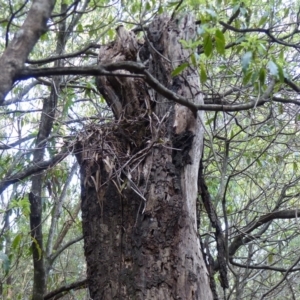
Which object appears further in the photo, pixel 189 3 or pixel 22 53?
pixel 189 3

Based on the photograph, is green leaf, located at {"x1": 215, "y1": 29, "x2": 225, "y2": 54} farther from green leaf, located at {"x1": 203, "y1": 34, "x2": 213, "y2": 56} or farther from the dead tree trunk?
the dead tree trunk

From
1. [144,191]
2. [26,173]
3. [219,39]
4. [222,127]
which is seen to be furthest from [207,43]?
[222,127]

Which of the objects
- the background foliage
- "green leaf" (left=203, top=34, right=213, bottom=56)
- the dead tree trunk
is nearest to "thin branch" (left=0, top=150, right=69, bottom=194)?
the background foliage

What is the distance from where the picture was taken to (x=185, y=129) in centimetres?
222

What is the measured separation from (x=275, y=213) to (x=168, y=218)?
135 cm

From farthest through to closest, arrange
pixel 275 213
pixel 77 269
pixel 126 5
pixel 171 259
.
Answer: pixel 77 269 < pixel 126 5 < pixel 275 213 < pixel 171 259

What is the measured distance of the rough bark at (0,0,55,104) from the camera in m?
1.21

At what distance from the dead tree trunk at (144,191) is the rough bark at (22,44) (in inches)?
32.7

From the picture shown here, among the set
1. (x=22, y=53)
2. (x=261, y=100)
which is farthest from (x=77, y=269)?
(x=22, y=53)

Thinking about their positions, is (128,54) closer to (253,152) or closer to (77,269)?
(253,152)

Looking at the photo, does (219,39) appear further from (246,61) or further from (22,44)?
(22,44)

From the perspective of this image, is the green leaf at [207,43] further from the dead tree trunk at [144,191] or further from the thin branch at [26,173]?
the thin branch at [26,173]

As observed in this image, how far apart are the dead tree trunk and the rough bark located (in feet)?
2.72

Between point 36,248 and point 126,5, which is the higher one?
point 126,5
